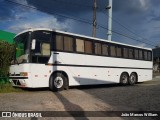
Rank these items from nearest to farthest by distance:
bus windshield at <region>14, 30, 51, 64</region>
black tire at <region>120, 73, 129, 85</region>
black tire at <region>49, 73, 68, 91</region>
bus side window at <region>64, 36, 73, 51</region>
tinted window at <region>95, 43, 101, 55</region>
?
1. bus windshield at <region>14, 30, 51, 64</region>
2. black tire at <region>49, 73, 68, 91</region>
3. bus side window at <region>64, 36, 73, 51</region>
4. tinted window at <region>95, 43, 101, 55</region>
5. black tire at <region>120, 73, 129, 85</region>

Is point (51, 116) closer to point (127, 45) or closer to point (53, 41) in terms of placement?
point (53, 41)

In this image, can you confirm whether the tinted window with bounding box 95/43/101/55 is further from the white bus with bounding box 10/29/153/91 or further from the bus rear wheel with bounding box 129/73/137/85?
the bus rear wheel with bounding box 129/73/137/85

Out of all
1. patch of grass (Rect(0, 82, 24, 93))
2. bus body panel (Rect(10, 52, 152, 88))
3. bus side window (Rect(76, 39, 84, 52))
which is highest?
bus side window (Rect(76, 39, 84, 52))

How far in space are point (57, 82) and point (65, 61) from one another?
1.32m

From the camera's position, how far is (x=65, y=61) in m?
15.9

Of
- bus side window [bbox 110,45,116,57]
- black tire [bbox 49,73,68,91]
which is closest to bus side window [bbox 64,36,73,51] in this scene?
black tire [bbox 49,73,68,91]

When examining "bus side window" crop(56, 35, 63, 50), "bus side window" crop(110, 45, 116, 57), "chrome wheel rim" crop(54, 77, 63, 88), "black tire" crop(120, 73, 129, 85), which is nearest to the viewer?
"chrome wheel rim" crop(54, 77, 63, 88)

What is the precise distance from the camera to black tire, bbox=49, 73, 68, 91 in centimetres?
1509

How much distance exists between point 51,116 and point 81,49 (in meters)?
9.09

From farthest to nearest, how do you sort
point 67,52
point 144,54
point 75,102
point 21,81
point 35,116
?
point 144,54 → point 67,52 → point 21,81 → point 75,102 → point 35,116

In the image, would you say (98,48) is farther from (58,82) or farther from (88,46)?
(58,82)

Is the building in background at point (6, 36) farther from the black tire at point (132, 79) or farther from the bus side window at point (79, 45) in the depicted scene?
the black tire at point (132, 79)

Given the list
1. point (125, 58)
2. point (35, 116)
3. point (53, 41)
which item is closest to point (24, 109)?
point (35, 116)

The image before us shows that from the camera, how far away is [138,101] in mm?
11188
